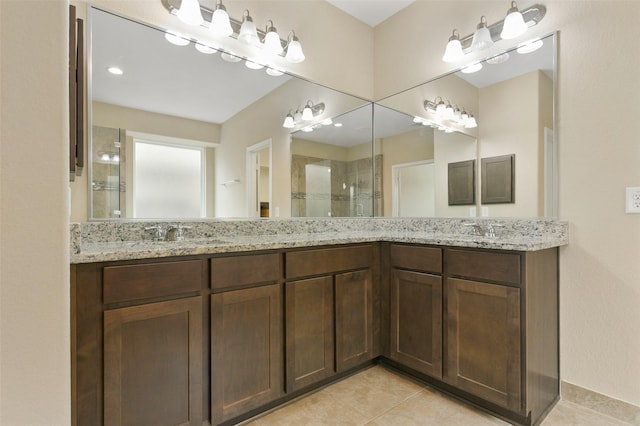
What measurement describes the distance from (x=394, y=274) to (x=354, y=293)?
0.31 metres

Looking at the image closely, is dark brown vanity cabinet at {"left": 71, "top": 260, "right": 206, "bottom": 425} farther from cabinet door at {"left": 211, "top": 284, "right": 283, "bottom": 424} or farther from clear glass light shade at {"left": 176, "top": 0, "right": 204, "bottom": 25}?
clear glass light shade at {"left": 176, "top": 0, "right": 204, "bottom": 25}

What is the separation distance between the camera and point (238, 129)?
→ 2186 millimetres

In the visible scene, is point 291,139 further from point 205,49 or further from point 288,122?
point 205,49

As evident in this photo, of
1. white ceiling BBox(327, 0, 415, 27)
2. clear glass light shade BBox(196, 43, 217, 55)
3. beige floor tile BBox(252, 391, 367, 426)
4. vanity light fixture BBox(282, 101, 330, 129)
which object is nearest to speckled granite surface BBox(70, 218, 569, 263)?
vanity light fixture BBox(282, 101, 330, 129)

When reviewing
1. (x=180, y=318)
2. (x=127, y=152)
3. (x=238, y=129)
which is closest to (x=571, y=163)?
(x=238, y=129)

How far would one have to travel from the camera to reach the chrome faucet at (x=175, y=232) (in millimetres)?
1784

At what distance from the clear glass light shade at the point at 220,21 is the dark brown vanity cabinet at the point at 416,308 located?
1758mm

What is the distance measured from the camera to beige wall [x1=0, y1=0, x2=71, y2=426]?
1.82 feet

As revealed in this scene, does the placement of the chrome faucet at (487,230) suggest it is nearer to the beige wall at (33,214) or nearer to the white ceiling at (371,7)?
the white ceiling at (371,7)

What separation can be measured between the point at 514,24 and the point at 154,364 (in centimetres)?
268

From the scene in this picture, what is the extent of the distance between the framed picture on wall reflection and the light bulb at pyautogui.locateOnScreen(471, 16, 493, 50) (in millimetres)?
785

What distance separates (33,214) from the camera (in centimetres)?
58

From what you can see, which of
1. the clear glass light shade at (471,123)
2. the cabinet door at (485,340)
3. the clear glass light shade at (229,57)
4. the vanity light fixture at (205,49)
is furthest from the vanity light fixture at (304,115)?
the cabinet door at (485,340)

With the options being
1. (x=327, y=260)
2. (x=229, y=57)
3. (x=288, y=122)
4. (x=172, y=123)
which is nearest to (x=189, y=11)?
(x=229, y=57)
